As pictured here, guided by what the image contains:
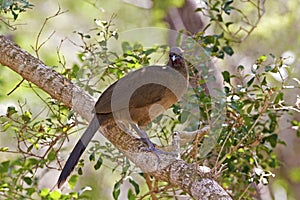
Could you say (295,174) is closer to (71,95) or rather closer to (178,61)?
(178,61)

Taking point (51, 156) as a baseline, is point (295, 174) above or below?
above

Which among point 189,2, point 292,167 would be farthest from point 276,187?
point 189,2

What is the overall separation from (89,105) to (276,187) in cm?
273

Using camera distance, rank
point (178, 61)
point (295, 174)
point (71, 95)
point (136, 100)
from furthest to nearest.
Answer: point (295, 174), point (178, 61), point (136, 100), point (71, 95)

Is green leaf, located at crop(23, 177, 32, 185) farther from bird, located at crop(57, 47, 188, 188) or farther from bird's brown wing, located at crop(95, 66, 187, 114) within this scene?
bird's brown wing, located at crop(95, 66, 187, 114)

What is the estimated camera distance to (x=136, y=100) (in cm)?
291

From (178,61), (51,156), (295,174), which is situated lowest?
(51,156)

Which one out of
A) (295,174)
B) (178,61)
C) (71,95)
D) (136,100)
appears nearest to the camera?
(71,95)

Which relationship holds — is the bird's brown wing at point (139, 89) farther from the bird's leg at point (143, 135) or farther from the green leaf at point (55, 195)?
the green leaf at point (55, 195)

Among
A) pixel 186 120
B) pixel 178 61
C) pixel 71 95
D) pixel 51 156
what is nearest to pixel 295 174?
pixel 178 61

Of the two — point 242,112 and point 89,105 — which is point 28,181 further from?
point 242,112

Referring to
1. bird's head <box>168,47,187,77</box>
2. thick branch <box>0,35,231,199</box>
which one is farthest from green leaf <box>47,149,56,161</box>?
bird's head <box>168,47,187,77</box>

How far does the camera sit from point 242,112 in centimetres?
270

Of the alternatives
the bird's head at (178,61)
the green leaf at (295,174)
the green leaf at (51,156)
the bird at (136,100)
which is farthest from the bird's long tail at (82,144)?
the green leaf at (295,174)
